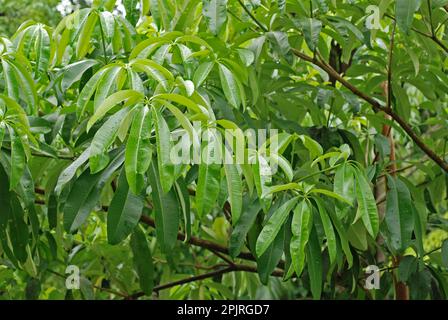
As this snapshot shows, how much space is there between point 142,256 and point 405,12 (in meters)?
0.59

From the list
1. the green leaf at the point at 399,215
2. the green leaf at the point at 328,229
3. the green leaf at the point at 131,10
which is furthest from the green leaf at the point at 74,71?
the green leaf at the point at 399,215

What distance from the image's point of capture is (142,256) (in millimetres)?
1212

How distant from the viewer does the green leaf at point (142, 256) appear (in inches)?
47.8

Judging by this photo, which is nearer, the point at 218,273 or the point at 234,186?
the point at 234,186

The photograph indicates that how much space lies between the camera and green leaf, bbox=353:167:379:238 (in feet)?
3.21

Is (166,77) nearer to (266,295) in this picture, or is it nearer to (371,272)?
(371,272)

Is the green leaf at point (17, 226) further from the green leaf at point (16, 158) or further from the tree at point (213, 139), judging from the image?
the green leaf at point (16, 158)

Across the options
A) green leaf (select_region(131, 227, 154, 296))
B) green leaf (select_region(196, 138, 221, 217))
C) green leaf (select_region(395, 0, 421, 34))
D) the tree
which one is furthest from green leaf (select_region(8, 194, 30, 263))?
green leaf (select_region(395, 0, 421, 34))

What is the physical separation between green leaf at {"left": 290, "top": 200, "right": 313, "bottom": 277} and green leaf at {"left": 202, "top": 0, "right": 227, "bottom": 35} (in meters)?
0.32

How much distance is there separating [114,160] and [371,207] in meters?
0.37
